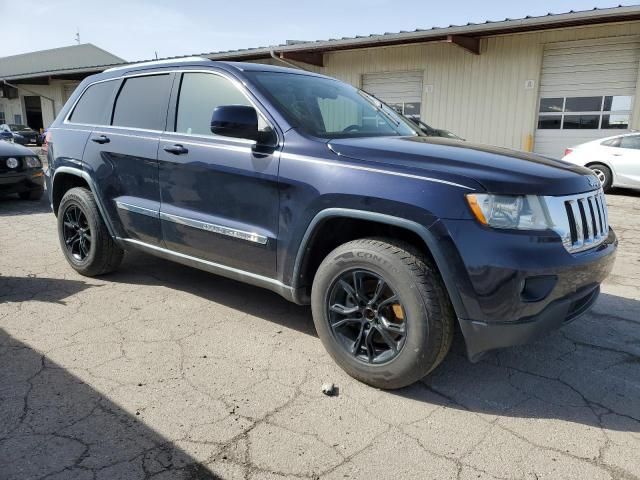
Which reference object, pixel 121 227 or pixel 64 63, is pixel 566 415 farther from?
pixel 64 63

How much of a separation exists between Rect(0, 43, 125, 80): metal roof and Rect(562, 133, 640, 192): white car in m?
35.9

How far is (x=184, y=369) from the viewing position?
301cm

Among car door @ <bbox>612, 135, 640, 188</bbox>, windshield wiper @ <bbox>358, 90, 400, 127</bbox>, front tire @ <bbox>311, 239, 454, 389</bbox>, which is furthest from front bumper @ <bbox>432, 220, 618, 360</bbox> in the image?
car door @ <bbox>612, 135, 640, 188</bbox>

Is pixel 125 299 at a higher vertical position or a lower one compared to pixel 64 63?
lower

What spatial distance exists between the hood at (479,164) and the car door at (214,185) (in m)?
0.57

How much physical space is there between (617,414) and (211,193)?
264 cm

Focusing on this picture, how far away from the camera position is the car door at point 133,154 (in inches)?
151

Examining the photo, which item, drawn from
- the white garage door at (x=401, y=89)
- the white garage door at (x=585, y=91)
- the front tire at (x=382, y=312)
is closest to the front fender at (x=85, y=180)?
the front tire at (x=382, y=312)

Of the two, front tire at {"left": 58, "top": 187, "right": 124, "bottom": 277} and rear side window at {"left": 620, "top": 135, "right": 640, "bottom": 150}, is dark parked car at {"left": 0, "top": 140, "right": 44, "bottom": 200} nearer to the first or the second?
front tire at {"left": 58, "top": 187, "right": 124, "bottom": 277}

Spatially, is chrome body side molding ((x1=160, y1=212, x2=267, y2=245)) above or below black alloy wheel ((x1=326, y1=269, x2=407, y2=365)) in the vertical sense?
above

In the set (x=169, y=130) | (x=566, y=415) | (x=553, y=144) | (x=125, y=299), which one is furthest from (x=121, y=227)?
(x=553, y=144)

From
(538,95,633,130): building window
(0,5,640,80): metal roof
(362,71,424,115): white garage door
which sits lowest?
(538,95,633,130): building window

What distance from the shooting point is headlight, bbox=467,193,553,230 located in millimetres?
2406

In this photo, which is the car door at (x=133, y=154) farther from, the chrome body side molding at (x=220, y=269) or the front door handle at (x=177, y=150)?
the front door handle at (x=177, y=150)
